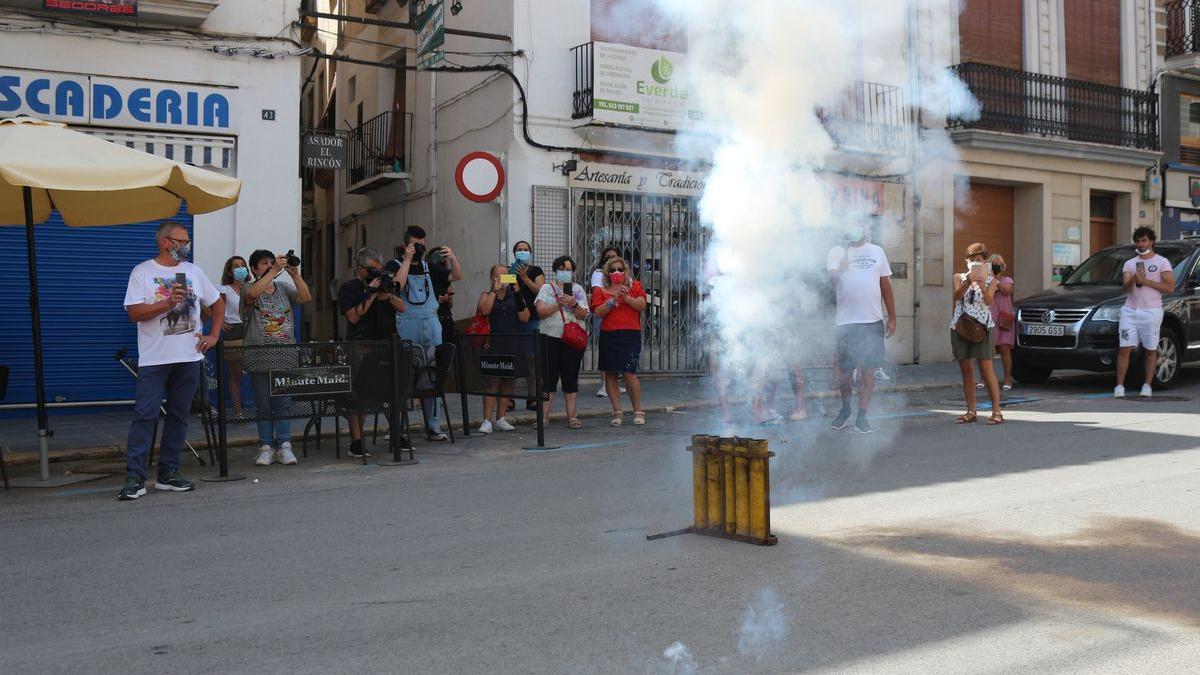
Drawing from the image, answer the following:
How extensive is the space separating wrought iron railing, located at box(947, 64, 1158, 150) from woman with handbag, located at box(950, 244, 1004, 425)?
4835 millimetres

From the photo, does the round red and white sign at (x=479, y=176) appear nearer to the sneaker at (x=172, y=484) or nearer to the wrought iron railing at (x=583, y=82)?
the wrought iron railing at (x=583, y=82)

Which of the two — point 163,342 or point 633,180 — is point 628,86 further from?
point 163,342

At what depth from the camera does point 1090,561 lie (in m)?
5.00

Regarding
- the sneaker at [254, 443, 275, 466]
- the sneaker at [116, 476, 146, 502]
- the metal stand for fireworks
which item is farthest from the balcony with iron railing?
the metal stand for fireworks

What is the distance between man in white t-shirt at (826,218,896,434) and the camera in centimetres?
958

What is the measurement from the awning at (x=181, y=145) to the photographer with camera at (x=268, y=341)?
4.46 m

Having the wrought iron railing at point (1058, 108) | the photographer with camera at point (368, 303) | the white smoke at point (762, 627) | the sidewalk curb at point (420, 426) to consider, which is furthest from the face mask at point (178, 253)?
the wrought iron railing at point (1058, 108)

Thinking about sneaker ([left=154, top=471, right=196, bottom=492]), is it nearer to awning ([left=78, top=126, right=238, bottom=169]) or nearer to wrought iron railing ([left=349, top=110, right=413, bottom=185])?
awning ([left=78, top=126, right=238, bottom=169])

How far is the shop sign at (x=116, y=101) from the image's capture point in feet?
38.7

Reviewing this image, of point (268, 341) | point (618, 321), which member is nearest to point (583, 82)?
point (618, 321)

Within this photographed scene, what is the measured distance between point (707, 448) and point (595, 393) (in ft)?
27.8

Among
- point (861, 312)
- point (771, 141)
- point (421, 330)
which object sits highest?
point (771, 141)

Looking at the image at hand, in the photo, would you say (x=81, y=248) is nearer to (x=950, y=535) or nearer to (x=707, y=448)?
(x=707, y=448)

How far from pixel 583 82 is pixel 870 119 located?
15.5ft
